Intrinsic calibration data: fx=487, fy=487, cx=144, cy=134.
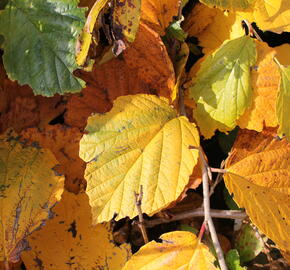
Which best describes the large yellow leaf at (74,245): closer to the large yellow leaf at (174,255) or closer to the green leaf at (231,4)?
the large yellow leaf at (174,255)

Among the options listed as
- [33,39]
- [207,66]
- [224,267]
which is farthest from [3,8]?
[224,267]

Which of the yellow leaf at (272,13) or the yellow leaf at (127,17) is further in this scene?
the yellow leaf at (272,13)

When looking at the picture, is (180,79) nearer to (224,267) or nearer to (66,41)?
(66,41)

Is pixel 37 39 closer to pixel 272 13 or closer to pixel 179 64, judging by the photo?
pixel 179 64

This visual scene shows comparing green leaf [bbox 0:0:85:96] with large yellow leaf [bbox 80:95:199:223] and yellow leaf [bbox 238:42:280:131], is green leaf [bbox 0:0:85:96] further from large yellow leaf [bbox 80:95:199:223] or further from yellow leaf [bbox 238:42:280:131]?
yellow leaf [bbox 238:42:280:131]

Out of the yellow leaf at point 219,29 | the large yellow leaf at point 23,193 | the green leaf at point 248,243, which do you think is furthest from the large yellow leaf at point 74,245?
the yellow leaf at point 219,29

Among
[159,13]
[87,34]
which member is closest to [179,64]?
[159,13]

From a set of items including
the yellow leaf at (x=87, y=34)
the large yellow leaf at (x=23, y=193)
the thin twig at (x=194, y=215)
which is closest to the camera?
the yellow leaf at (x=87, y=34)
